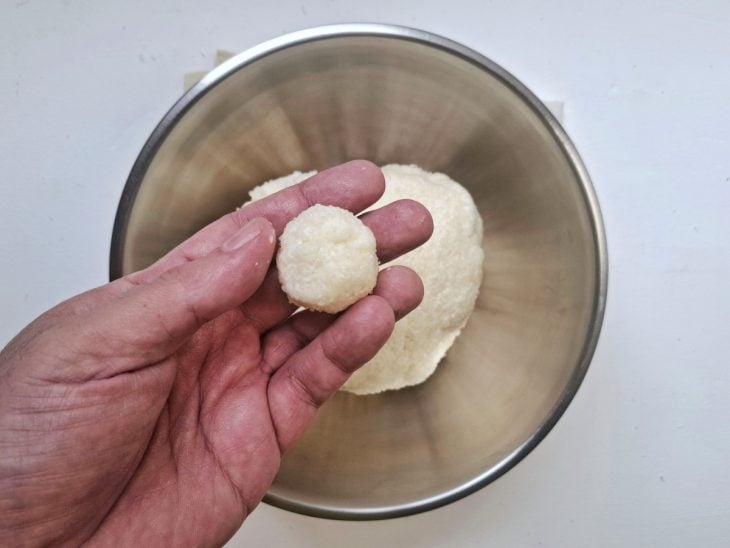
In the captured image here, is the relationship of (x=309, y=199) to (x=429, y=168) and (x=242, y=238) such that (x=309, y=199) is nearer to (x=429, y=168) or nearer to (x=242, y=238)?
(x=242, y=238)

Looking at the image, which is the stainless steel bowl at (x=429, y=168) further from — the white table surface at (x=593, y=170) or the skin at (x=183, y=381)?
the white table surface at (x=593, y=170)

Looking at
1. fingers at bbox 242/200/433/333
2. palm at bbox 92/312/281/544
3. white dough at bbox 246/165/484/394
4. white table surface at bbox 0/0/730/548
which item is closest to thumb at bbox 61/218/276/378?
palm at bbox 92/312/281/544

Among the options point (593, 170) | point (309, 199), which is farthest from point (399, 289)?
point (593, 170)

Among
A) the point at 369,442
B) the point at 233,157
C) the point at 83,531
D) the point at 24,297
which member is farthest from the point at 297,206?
the point at 24,297

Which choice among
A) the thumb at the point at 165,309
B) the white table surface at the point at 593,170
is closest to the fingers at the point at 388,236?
the thumb at the point at 165,309

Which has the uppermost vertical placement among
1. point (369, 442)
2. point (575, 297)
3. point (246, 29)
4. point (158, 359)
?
point (246, 29)

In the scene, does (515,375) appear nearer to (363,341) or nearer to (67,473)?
(363,341)
